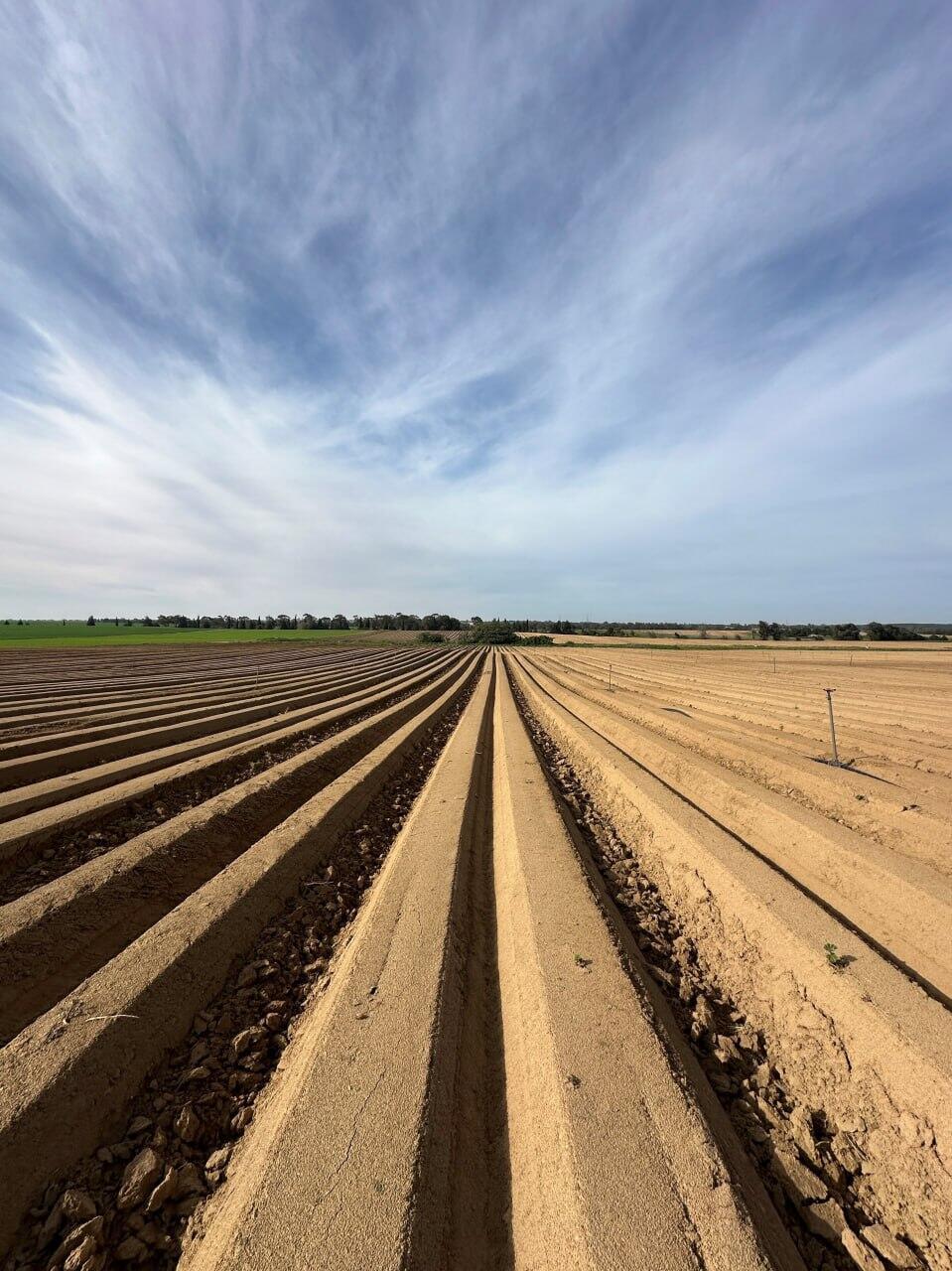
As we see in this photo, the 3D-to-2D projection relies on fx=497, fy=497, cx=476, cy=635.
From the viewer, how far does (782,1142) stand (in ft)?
7.73

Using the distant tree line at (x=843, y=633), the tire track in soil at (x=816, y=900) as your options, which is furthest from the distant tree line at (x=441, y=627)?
the tire track in soil at (x=816, y=900)

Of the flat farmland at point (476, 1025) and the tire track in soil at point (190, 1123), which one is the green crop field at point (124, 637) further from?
the tire track in soil at point (190, 1123)

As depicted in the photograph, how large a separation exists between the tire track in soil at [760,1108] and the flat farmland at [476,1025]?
14mm

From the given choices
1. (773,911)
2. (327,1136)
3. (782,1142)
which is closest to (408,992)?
(327,1136)

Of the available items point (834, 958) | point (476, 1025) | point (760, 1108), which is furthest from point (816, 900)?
point (476, 1025)

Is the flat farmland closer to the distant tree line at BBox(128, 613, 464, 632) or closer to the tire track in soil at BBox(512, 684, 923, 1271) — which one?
the tire track in soil at BBox(512, 684, 923, 1271)

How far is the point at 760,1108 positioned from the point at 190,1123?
2.81m

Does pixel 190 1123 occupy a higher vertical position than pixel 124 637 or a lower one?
lower

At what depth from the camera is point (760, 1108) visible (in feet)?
8.35

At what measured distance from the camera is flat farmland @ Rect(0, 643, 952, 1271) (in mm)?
1890

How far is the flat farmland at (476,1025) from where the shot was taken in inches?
74.4

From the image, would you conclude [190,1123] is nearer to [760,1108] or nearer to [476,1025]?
[476,1025]

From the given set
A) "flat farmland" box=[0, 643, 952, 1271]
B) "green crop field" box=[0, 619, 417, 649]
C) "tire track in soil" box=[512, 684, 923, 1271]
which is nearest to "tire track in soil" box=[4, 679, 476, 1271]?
"flat farmland" box=[0, 643, 952, 1271]

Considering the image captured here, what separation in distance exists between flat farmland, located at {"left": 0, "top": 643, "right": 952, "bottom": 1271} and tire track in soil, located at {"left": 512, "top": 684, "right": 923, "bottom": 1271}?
0.6 inches
